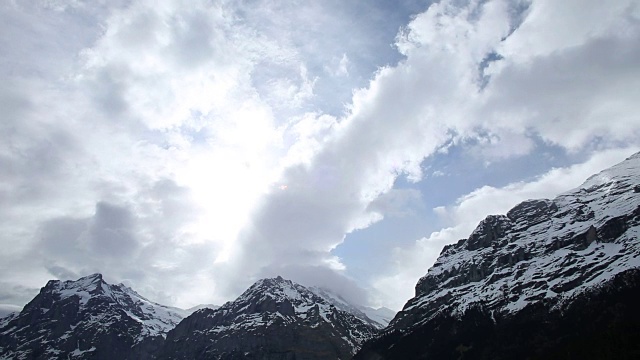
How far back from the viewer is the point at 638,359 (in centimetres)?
19775
